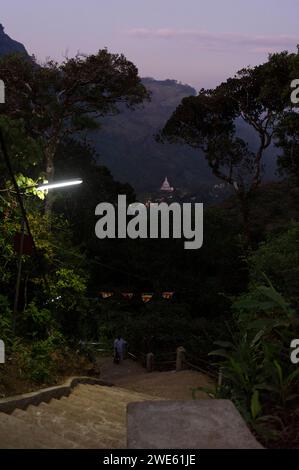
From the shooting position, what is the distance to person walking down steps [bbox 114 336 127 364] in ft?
63.8

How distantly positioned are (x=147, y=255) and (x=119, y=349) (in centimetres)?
990

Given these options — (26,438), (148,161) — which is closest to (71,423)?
(26,438)

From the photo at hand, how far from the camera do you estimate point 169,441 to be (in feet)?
8.50

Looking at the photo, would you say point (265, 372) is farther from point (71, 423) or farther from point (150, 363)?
point (150, 363)

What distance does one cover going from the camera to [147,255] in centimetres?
2888

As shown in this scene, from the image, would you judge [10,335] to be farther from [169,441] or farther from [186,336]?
[186,336]

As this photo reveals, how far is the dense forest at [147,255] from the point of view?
4.31 metres

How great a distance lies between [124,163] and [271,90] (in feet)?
519

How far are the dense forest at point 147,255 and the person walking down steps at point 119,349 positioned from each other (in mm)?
1588

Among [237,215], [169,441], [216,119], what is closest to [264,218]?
[237,215]

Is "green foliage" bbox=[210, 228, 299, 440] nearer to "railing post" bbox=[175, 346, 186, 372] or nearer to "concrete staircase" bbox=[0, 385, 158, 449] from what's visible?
"concrete staircase" bbox=[0, 385, 158, 449]

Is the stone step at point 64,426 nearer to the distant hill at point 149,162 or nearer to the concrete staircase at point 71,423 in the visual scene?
the concrete staircase at point 71,423

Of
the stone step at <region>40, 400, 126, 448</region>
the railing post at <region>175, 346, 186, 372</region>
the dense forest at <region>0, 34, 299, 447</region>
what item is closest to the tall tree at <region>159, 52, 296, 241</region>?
the dense forest at <region>0, 34, 299, 447</region>

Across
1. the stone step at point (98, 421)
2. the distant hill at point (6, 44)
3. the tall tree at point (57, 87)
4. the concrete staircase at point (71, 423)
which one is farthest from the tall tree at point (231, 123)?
the distant hill at point (6, 44)
